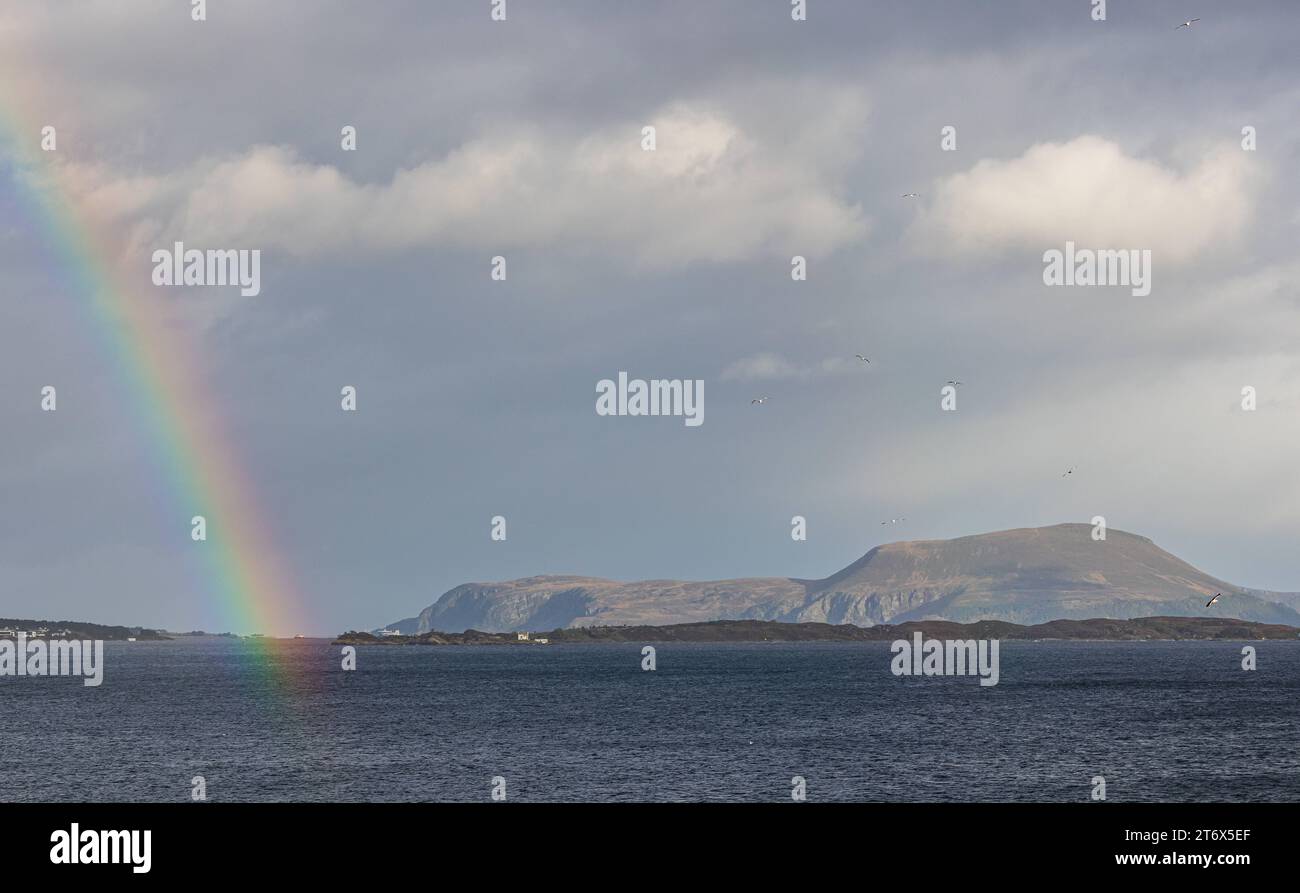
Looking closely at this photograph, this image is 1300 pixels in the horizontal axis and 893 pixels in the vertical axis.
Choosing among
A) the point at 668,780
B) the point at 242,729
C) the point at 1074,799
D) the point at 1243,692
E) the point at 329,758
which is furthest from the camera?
the point at 1243,692

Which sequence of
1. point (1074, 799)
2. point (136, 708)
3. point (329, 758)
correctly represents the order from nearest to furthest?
1. point (1074, 799)
2. point (329, 758)
3. point (136, 708)

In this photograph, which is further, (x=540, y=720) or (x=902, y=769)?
(x=540, y=720)
